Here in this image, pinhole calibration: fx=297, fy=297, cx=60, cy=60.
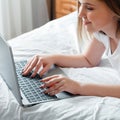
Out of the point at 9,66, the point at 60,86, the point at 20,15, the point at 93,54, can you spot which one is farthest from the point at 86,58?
the point at 20,15

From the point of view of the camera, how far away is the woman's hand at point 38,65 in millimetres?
1146

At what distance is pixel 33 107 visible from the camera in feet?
3.08

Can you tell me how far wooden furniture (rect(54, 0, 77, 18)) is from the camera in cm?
245

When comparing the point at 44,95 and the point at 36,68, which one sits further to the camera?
the point at 36,68

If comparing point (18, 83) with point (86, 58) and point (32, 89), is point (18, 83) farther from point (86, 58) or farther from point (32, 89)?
point (86, 58)

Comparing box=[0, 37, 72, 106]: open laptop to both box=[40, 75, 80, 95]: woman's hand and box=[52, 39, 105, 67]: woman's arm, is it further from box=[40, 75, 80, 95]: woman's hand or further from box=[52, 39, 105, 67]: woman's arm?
box=[52, 39, 105, 67]: woman's arm

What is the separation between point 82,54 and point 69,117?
0.49 meters

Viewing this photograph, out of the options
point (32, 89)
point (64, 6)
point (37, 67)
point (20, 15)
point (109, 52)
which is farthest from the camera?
point (64, 6)

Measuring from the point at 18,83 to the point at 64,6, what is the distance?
5.43ft

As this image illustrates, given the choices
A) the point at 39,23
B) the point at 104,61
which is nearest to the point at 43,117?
the point at 104,61

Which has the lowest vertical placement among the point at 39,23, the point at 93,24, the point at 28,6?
the point at 39,23

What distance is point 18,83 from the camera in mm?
953

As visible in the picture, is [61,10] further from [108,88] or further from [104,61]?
[108,88]

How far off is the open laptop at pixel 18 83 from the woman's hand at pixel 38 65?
0.03 meters
